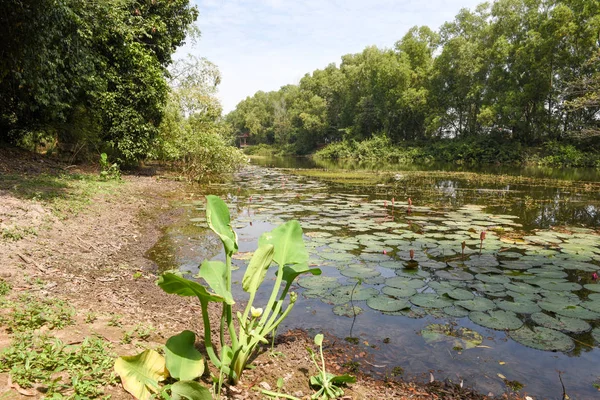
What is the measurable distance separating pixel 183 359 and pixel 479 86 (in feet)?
112

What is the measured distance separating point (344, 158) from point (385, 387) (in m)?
39.9

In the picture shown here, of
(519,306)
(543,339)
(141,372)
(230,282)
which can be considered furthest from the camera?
(519,306)

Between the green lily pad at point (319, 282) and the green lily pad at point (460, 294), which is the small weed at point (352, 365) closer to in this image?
the green lily pad at point (319, 282)

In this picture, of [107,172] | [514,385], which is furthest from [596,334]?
[107,172]

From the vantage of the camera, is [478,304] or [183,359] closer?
[183,359]

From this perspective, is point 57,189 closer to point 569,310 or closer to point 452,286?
point 452,286

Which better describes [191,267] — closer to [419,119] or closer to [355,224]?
[355,224]

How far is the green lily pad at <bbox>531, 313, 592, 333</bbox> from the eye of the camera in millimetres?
3000

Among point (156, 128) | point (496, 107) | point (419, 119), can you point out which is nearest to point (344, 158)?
point (419, 119)

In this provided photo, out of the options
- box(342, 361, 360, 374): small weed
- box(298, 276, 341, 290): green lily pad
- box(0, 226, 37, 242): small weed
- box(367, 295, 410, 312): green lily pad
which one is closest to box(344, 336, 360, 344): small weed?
box(342, 361, 360, 374): small weed

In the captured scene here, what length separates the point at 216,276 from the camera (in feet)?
6.59

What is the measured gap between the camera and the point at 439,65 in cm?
3341

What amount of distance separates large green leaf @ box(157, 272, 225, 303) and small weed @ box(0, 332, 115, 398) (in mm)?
530

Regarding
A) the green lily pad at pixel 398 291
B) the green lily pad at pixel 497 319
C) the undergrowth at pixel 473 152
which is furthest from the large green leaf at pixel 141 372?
the undergrowth at pixel 473 152
